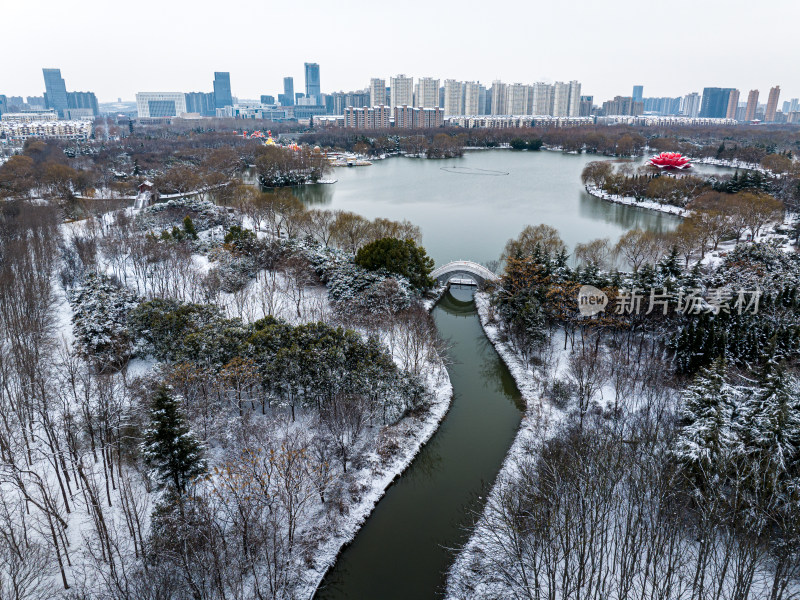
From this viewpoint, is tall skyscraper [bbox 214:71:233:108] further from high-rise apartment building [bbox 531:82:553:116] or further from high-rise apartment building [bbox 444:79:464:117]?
high-rise apartment building [bbox 531:82:553:116]

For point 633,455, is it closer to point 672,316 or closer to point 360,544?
point 360,544

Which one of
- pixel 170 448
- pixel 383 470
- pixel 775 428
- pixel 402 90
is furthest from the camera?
pixel 402 90

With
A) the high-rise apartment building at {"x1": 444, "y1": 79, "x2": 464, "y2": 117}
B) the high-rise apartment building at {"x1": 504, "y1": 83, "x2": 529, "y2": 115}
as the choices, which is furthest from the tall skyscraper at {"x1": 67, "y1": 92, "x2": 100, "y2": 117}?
the high-rise apartment building at {"x1": 504, "y1": 83, "x2": 529, "y2": 115}

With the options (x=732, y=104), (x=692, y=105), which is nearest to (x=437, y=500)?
(x=732, y=104)

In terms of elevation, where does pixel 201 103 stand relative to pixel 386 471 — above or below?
above

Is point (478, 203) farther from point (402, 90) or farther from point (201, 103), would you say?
point (201, 103)

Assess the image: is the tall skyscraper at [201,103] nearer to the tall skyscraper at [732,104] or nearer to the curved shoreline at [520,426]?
the tall skyscraper at [732,104]
